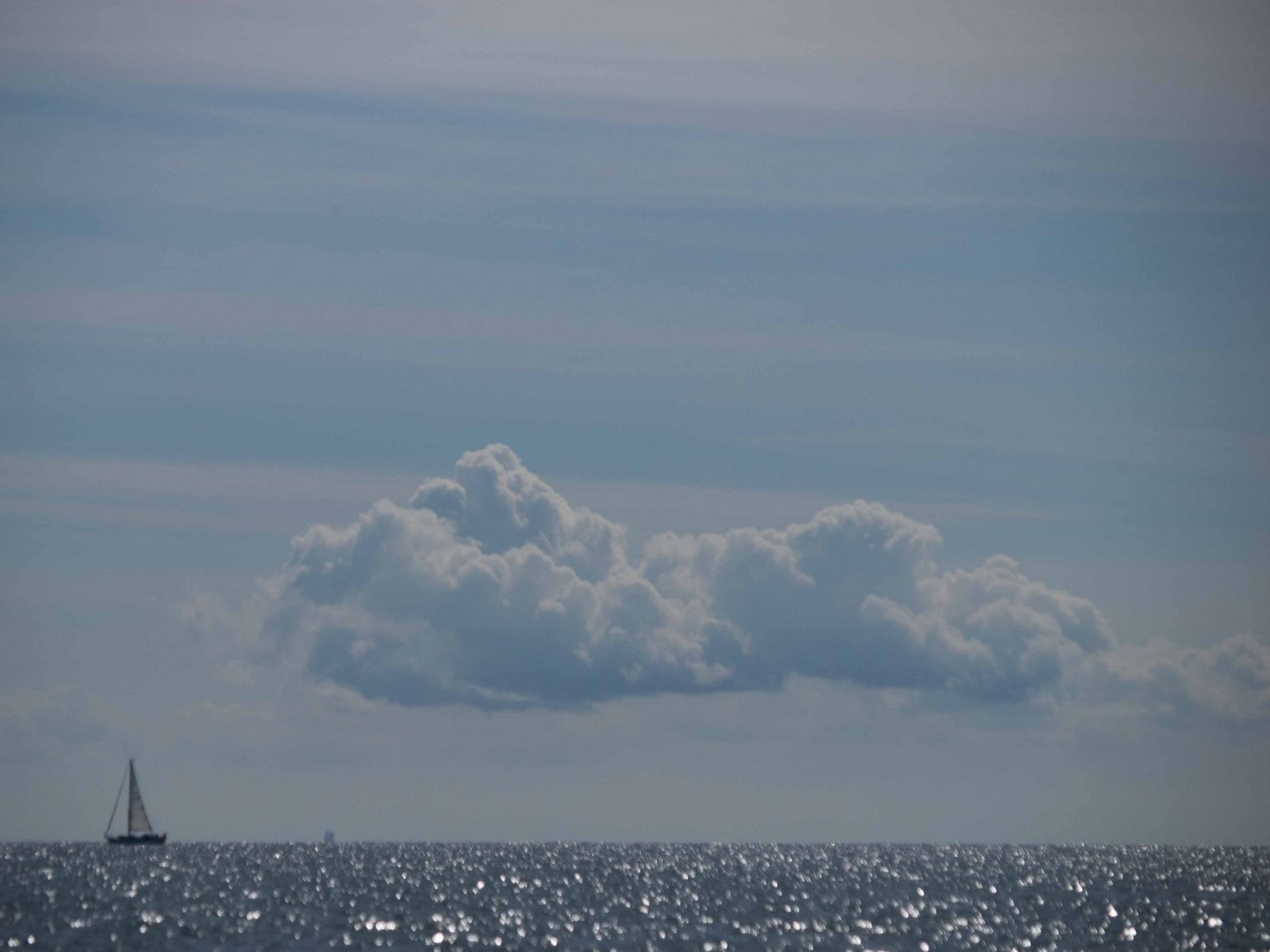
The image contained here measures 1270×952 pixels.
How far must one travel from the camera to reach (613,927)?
12225cm

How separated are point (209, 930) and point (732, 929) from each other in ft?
115

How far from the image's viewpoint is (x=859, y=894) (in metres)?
173

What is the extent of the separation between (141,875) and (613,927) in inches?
3545

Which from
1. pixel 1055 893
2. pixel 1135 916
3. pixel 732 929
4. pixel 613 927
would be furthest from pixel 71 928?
pixel 1055 893

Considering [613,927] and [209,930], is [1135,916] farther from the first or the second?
[209,930]

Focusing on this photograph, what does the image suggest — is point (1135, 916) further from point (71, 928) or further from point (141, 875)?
point (141, 875)

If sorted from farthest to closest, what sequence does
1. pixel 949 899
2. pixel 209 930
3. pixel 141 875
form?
1. pixel 141 875
2. pixel 949 899
3. pixel 209 930

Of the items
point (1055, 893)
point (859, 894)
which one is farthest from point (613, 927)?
point (1055, 893)

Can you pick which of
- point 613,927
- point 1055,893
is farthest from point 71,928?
point 1055,893

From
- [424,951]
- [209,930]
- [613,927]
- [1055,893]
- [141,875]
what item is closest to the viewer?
[424,951]

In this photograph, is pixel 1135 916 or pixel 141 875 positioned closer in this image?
pixel 1135 916

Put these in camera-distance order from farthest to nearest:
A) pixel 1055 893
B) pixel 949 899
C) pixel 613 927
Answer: pixel 1055 893 < pixel 949 899 < pixel 613 927

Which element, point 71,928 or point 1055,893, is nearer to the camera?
point 71,928

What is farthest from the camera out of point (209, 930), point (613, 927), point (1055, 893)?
point (1055, 893)
